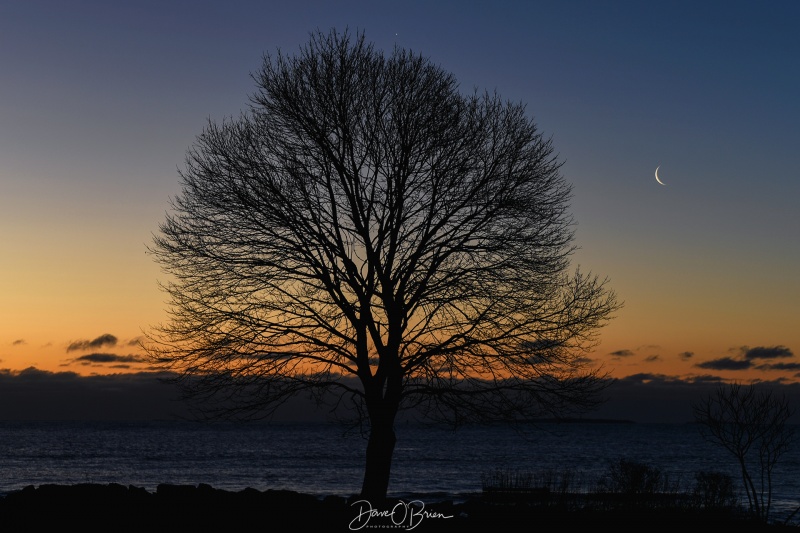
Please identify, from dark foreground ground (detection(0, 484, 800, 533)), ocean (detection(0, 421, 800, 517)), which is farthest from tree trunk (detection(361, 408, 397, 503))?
ocean (detection(0, 421, 800, 517))

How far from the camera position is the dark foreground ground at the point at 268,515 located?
14.7 meters

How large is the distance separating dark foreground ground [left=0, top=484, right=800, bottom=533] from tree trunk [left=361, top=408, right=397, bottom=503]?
35cm

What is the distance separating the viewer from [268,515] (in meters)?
15.3

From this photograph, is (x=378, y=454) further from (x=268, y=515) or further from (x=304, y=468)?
(x=304, y=468)

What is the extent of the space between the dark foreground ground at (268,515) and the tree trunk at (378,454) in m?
0.35

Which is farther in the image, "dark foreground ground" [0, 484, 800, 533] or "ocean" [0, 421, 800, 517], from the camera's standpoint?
"ocean" [0, 421, 800, 517]

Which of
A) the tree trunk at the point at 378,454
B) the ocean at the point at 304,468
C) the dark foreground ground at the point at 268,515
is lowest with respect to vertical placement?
the ocean at the point at 304,468

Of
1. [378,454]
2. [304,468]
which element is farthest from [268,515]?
[304,468]

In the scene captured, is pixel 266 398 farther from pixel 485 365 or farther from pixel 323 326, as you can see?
pixel 485 365

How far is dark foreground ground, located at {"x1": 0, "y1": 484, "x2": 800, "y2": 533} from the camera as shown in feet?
48.2

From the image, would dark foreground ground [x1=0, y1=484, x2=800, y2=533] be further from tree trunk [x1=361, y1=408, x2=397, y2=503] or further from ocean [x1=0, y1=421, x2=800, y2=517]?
ocean [x1=0, y1=421, x2=800, y2=517]

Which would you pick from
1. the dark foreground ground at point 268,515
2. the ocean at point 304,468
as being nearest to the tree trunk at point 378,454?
the dark foreground ground at point 268,515

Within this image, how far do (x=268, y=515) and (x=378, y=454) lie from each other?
8.43ft

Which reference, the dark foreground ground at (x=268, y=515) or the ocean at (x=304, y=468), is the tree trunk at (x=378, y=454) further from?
the ocean at (x=304, y=468)
